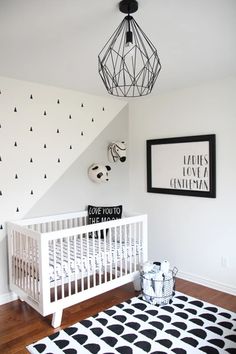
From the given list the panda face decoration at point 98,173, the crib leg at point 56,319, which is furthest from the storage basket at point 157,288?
the panda face decoration at point 98,173

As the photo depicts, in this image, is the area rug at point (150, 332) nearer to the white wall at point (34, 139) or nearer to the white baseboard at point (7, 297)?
the white baseboard at point (7, 297)

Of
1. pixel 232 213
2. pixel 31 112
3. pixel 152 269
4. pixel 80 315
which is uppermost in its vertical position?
pixel 31 112

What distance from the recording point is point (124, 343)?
2.17m

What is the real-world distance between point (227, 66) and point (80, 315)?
2742 mm

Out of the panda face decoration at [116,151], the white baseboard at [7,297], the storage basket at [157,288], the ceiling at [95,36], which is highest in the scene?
the ceiling at [95,36]

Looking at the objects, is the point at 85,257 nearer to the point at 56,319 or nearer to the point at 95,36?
the point at 56,319

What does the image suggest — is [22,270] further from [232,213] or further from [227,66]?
A: [227,66]

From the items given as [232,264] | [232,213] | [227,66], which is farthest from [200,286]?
[227,66]

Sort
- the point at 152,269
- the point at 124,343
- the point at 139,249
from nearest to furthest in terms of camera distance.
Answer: the point at 124,343 < the point at 152,269 < the point at 139,249

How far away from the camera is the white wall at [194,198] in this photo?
3029 millimetres

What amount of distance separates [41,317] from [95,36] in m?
2.46

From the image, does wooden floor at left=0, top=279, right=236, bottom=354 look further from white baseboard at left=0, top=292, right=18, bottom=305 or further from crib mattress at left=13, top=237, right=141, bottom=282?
crib mattress at left=13, top=237, right=141, bottom=282

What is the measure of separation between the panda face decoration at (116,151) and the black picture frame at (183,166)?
A: 0.34 m

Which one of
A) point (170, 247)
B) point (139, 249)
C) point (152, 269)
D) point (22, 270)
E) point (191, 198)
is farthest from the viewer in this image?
point (170, 247)
